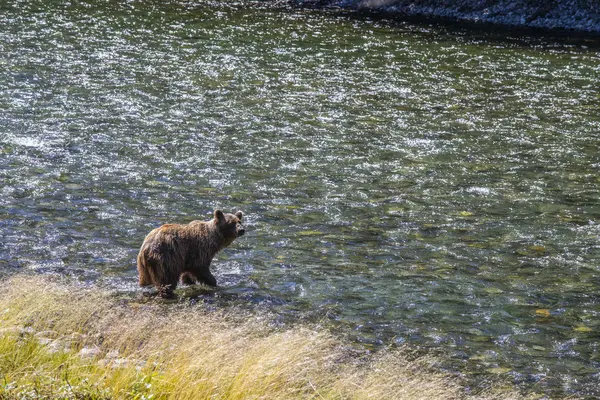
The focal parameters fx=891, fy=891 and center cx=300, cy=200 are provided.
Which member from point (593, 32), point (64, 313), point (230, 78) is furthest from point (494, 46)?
point (64, 313)

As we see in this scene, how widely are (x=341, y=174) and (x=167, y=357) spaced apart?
342 inches

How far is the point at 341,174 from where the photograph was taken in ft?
55.5

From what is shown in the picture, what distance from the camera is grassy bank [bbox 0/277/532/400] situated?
776 cm

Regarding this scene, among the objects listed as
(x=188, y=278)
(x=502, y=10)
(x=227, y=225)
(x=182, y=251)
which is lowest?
(x=188, y=278)

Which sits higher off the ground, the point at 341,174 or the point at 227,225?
the point at 227,225

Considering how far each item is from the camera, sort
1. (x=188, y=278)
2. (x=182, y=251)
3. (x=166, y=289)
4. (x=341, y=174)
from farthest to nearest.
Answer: (x=341, y=174), (x=188, y=278), (x=182, y=251), (x=166, y=289)

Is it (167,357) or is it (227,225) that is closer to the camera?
(167,357)

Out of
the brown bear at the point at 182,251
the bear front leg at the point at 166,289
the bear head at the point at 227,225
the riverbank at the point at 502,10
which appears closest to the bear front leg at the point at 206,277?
the brown bear at the point at 182,251

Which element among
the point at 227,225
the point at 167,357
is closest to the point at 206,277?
the point at 227,225

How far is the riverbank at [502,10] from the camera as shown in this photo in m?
34.1

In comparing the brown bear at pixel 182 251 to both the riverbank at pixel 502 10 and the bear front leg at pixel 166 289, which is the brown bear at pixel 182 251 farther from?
the riverbank at pixel 502 10

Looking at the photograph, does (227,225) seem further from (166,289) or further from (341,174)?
(341,174)

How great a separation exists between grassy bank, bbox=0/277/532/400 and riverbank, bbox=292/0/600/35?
26.5m

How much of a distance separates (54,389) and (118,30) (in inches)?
938
